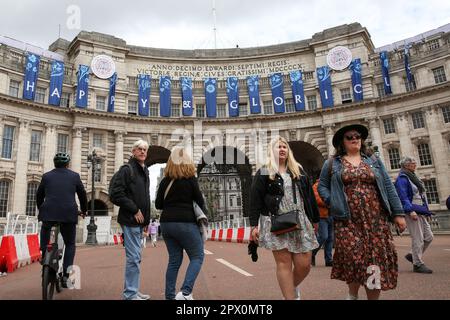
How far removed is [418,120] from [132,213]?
105 feet

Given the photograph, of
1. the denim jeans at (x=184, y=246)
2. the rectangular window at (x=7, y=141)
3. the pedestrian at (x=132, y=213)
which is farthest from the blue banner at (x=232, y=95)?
the denim jeans at (x=184, y=246)

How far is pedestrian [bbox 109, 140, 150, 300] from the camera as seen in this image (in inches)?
182

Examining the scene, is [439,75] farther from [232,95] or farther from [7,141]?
[7,141]

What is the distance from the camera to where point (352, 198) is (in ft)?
12.8

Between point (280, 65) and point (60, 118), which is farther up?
point (280, 65)

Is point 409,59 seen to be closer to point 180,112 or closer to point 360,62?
point 360,62

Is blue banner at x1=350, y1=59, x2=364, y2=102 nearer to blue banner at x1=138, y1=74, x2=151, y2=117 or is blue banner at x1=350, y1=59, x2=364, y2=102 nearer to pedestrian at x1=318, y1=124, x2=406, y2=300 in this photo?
blue banner at x1=138, y1=74, x2=151, y2=117

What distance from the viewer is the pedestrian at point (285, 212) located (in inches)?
156

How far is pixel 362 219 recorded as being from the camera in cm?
381

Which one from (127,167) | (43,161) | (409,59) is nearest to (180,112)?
(43,161)

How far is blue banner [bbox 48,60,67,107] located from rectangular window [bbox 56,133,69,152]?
2725 mm

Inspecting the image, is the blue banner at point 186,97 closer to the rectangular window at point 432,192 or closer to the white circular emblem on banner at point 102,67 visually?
the white circular emblem on banner at point 102,67
